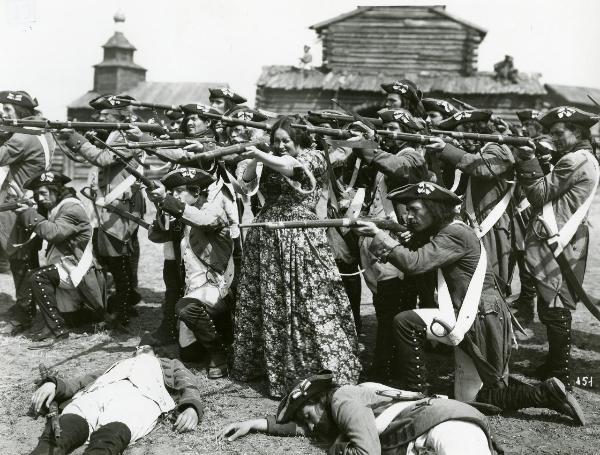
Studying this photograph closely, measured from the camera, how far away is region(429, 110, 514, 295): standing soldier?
17.1 ft

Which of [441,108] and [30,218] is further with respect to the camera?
[30,218]

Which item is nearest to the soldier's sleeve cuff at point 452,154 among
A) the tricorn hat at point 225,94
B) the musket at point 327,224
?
the musket at point 327,224

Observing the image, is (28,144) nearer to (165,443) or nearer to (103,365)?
(103,365)

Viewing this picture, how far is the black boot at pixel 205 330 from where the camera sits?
5410 mm

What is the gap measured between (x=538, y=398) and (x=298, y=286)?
73.9 inches

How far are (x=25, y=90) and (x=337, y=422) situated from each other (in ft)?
17.9

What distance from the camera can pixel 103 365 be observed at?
5637 millimetres

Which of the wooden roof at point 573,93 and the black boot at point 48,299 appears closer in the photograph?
the black boot at point 48,299

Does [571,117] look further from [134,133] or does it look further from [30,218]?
[30,218]

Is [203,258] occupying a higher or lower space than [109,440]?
higher

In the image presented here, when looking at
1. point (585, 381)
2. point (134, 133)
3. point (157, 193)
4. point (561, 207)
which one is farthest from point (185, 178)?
point (585, 381)

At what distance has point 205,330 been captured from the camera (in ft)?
17.9

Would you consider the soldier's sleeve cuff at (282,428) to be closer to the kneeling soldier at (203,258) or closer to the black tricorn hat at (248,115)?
the kneeling soldier at (203,258)

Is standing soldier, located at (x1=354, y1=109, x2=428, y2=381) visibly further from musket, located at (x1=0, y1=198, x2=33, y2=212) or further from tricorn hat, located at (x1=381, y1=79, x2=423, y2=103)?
musket, located at (x1=0, y1=198, x2=33, y2=212)
